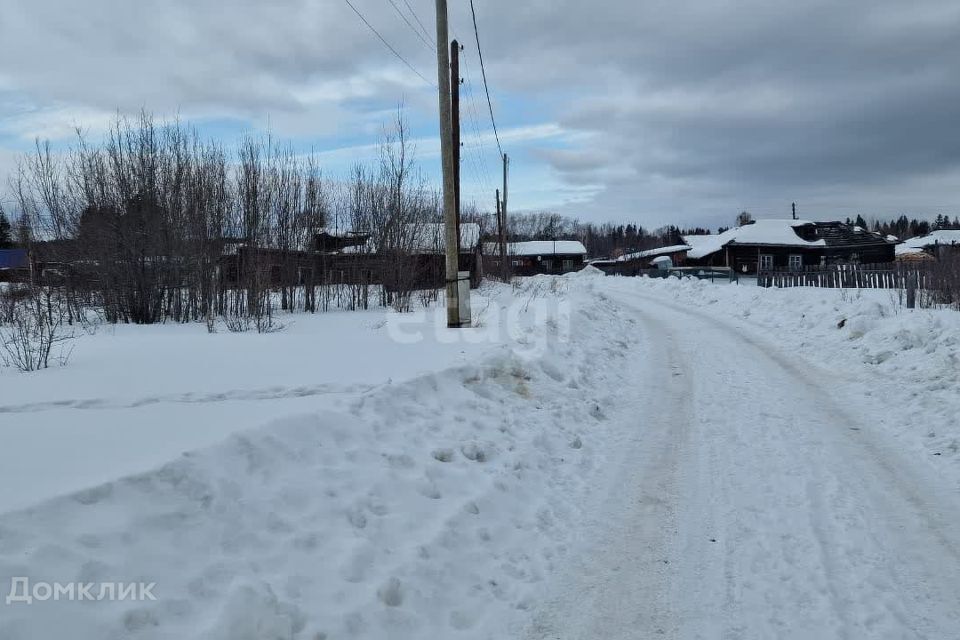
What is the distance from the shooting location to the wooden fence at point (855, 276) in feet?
51.3

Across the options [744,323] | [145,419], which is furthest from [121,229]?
[744,323]

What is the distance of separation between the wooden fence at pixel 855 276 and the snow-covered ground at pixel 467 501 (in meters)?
9.38

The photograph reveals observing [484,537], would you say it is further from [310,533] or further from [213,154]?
[213,154]

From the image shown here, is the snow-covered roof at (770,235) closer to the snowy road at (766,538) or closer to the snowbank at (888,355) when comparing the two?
the snowbank at (888,355)

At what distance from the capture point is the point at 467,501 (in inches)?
169

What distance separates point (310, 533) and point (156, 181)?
1599 cm

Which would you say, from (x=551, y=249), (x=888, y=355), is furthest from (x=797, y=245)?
(x=888, y=355)

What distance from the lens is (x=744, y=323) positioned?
1533 cm

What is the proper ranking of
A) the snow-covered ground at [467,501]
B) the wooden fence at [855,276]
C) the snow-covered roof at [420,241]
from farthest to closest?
the snow-covered roof at [420,241], the wooden fence at [855,276], the snow-covered ground at [467,501]

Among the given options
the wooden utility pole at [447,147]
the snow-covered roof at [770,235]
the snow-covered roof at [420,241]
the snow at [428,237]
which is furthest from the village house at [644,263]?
the wooden utility pole at [447,147]

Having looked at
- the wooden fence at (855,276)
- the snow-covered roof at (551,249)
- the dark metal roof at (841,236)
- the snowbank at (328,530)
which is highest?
the snow-covered roof at (551,249)

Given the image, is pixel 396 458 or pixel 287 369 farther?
pixel 287 369

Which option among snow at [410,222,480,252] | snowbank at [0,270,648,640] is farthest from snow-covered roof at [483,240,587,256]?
snowbank at [0,270,648,640]

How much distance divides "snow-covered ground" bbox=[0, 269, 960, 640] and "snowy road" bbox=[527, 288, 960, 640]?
0.02m
